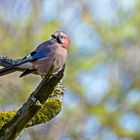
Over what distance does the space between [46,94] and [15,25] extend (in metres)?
5.06

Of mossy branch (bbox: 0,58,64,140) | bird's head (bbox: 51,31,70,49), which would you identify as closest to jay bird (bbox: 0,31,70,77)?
bird's head (bbox: 51,31,70,49)

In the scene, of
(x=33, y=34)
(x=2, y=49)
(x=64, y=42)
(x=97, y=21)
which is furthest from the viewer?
(x=97, y=21)

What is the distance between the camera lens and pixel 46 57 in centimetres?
280

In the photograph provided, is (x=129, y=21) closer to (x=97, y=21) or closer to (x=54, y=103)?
(x=97, y=21)

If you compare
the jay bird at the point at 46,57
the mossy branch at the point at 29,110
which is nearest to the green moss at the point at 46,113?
the jay bird at the point at 46,57

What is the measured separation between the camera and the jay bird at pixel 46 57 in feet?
9.12

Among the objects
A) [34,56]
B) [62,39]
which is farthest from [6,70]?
[62,39]

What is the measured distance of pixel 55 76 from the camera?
2.62m

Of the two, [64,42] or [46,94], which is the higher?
[64,42]

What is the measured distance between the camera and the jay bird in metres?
2.78

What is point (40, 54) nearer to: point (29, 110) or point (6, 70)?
point (6, 70)

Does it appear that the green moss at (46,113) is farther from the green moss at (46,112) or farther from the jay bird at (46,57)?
the jay bird at (46,57)

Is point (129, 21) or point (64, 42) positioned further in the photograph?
point (129, 21)

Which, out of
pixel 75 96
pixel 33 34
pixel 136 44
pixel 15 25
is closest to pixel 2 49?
pixel 15 25
